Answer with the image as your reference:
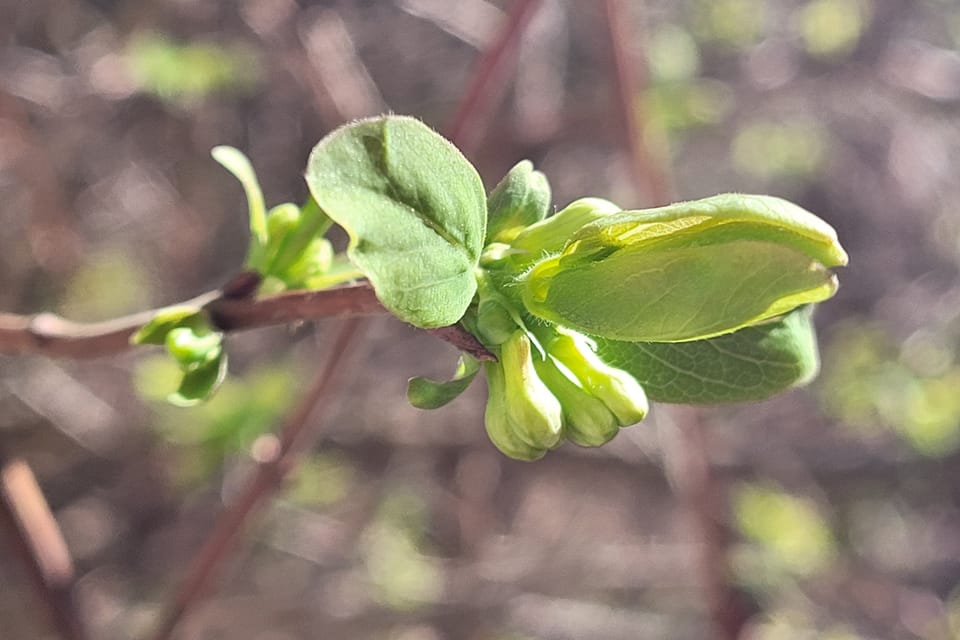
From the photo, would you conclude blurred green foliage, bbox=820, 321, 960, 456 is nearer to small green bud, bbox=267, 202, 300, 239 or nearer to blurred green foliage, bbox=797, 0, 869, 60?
blurred green foliage, bbox=797, 0, 869, 60

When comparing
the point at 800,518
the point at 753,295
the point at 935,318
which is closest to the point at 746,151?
Answer: the point at 935,318

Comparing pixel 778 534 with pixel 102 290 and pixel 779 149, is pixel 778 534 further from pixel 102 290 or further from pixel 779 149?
pixel 102 290

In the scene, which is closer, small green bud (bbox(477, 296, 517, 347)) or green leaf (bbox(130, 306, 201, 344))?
small green bud (bbox(477, 296, 517, 347))

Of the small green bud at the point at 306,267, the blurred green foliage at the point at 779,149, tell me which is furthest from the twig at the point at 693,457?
the blurred green foliage at the point at 779,149

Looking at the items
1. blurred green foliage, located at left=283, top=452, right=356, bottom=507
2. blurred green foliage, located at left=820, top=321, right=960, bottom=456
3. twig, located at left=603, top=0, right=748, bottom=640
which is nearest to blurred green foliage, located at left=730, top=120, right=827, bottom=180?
blurred green foliage, located at left=820, top=321, right=960, bottom=456

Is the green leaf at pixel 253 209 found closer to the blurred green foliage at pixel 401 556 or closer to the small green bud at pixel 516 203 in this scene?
the small green bud at pixel 516 203

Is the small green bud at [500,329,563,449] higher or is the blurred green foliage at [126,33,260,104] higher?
the small green bud at [500,329,563,449]
